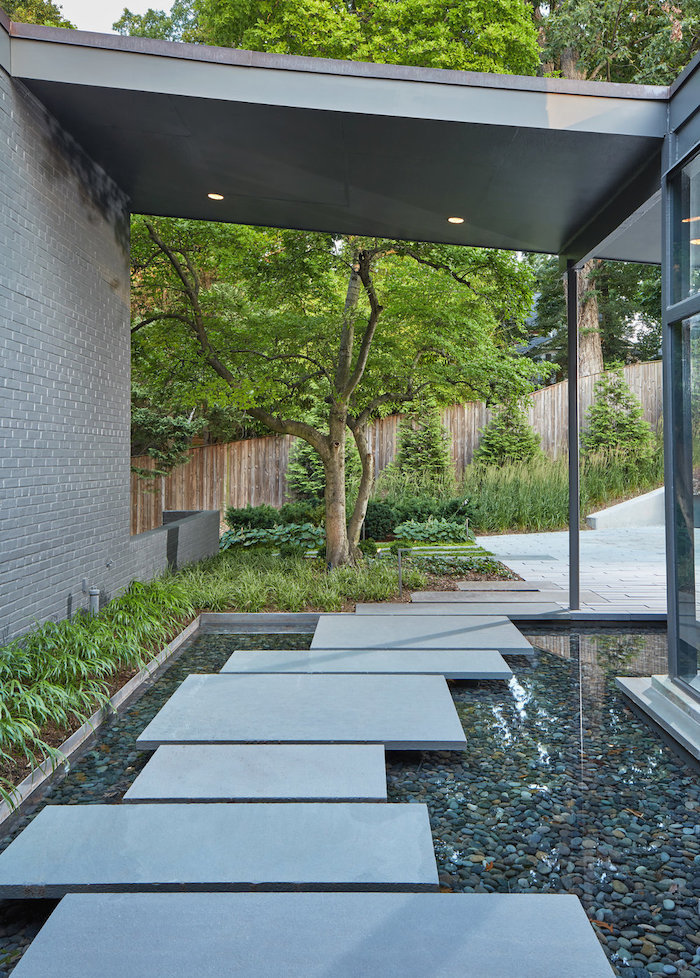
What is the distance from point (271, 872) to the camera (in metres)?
2.13

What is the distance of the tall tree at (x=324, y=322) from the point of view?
22.2ft

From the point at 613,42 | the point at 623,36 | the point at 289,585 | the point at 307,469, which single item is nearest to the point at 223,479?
the point at 307,469

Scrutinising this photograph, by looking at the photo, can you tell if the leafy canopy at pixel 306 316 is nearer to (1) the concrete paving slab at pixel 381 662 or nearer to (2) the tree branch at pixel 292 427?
(2) the tree branch at pixel 292 427

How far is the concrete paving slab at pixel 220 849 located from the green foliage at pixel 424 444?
9.66m

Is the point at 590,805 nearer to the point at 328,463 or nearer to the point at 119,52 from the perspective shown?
the point at 119,52

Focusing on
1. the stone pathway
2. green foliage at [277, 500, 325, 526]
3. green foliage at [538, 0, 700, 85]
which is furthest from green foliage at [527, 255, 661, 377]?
the stone pathway

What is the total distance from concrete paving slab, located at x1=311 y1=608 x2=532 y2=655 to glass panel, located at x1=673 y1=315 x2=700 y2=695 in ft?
4.17

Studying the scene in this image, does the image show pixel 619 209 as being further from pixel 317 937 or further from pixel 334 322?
pixel 317 937

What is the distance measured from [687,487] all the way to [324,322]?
170 inches

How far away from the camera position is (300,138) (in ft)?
14.3

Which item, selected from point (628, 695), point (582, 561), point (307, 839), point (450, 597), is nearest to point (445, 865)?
point (307, 839)

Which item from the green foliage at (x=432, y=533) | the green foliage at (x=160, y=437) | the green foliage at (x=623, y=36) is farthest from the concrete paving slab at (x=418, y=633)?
the green foliage at (x=623, y=36)

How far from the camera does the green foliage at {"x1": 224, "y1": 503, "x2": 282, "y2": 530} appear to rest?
400 inches

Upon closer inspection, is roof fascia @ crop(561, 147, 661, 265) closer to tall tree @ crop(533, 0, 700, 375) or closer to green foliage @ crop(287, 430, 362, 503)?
tall tree @ crop(533, 0, 700, 375)
